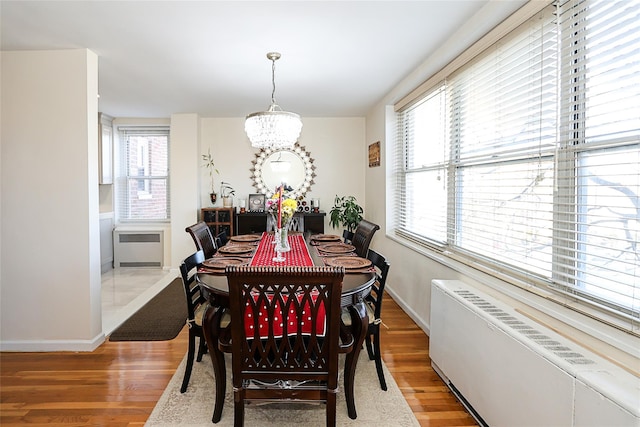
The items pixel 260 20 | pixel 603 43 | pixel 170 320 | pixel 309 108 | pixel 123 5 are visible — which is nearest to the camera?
pixel 603 43

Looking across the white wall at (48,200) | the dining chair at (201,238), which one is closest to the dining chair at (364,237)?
the dining chair at (201,238)

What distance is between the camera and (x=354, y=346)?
2078 millimetres

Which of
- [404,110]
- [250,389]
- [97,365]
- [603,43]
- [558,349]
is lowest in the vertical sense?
[97,365]

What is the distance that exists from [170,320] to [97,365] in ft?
3.02

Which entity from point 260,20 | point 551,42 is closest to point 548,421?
point 551,42

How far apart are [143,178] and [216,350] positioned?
15.9 ft

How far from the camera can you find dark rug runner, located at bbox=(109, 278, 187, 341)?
3328mm

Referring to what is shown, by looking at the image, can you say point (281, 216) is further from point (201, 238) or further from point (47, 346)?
point (47, 346)

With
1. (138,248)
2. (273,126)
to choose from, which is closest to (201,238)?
(273,126)

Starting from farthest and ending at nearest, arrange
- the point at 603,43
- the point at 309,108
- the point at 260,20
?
1. the point at 309,108
2. the point at 260,20
3. the point at 603,43

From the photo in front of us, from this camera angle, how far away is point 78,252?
3045 mm

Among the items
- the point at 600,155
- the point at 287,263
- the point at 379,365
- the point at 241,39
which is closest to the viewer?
the point at 600,155

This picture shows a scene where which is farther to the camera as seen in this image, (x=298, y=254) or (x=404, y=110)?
(x=404, y=110)

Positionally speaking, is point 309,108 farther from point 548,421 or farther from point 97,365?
point 548,421
